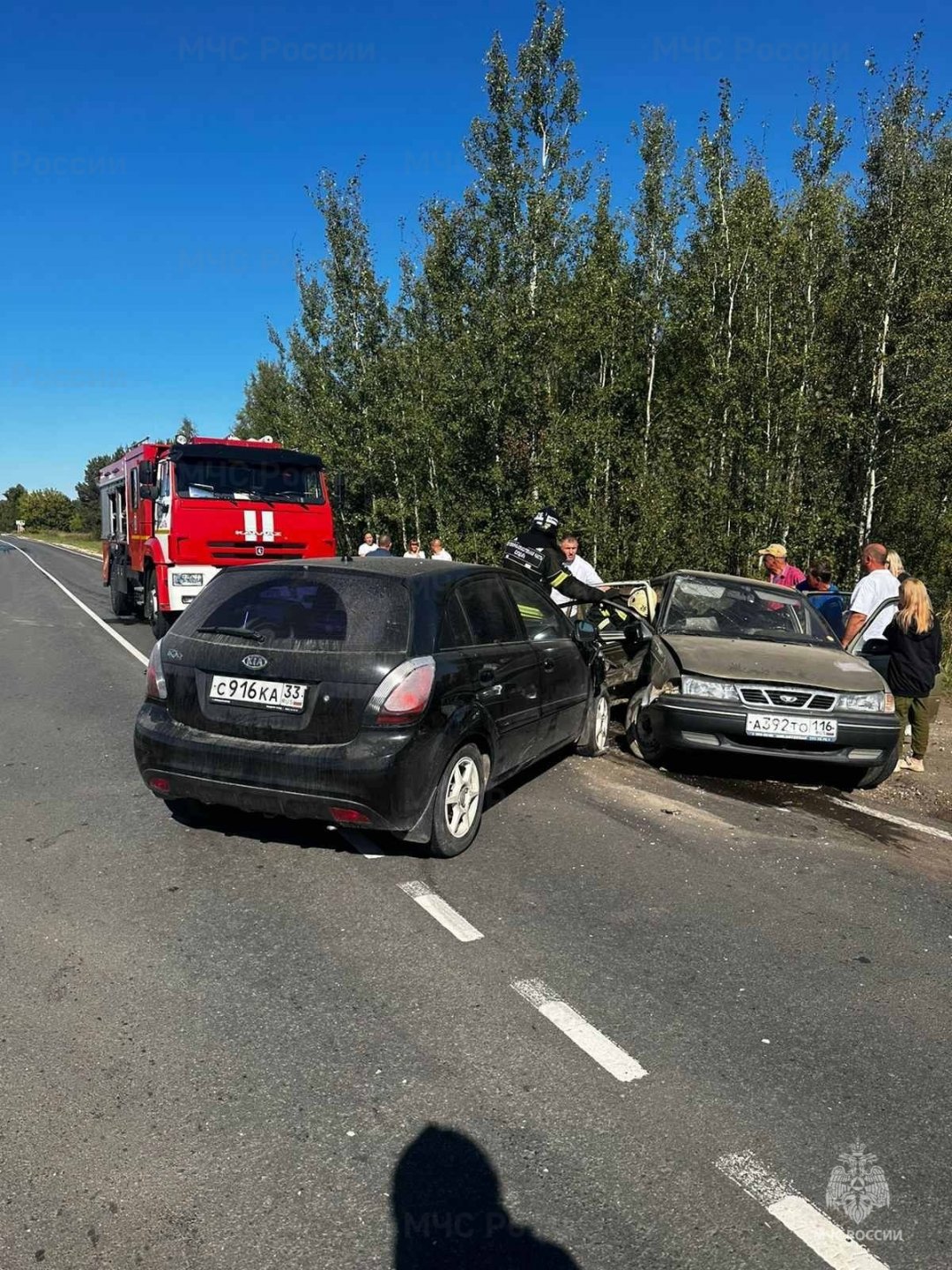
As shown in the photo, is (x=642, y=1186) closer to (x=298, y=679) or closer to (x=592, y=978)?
(x=592, y=978)

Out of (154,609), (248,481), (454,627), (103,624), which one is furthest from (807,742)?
(103,624)

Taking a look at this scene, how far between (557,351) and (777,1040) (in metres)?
16.4

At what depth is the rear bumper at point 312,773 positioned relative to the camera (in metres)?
4.20

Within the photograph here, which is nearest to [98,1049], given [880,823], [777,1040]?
[777,1040]


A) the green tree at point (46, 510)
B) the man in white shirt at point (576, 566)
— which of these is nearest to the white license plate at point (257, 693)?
the man in white shirt at point (576, 566)

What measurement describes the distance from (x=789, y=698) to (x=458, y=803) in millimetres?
2744

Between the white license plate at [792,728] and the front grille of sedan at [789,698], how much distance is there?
3.4 inches

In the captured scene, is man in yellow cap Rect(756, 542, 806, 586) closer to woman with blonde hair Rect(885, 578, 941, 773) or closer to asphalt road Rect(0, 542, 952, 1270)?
woman with blonde hair Rect(885, 578, 941, 773)

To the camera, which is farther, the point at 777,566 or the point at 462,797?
the point at 777,566

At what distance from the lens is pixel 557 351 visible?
706 inches

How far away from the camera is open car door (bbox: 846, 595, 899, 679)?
295 inches

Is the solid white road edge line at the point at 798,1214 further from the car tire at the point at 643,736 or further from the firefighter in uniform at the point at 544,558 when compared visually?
the firefighter in uniform at the point at 544,558

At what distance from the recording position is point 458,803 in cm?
479

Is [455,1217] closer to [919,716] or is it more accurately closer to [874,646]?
[919,716]
